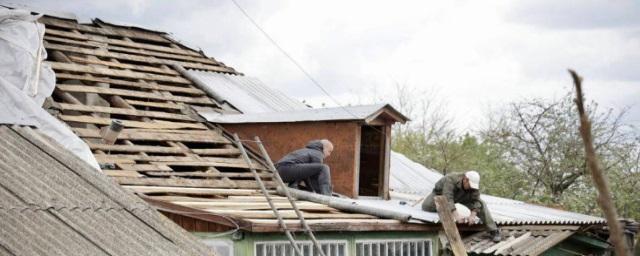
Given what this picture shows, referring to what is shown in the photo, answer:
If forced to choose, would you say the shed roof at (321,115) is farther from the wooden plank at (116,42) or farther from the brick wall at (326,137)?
the wooden plank at (116,42)

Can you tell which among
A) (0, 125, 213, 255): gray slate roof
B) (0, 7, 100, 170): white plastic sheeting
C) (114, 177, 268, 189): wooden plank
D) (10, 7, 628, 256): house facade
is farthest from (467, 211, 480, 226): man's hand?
(0, 125, 213, 255): gray slate roof

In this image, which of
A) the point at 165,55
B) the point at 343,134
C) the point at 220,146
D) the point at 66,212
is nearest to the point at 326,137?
the point at 343,134

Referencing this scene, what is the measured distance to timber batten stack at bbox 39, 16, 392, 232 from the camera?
1163cm

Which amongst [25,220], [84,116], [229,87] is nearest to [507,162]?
[229,87]

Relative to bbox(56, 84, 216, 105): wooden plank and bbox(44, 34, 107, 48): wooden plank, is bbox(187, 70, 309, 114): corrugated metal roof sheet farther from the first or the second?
bbox(44, 34, 107, 48): wooden plank

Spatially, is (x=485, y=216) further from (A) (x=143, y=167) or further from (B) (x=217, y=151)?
(A) (x=143, y=167)

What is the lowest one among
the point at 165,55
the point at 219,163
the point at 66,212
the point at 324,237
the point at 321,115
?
the point at 66,212

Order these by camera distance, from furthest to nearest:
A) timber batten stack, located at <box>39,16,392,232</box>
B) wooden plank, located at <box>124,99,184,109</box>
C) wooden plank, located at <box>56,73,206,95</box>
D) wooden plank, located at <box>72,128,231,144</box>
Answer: wooden plank, located at <box>124,99,184,109</box>
wooden plank, located at <box>56,73,206,95</box>
wooden plank, located at <box>72,128,231,144</box>
timber batten stack, located at <box>39,16,392,232</box>

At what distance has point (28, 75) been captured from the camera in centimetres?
1250

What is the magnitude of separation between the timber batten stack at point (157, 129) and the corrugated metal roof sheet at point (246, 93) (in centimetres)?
27

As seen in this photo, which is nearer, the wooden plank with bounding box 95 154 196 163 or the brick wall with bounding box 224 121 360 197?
the wooden plank with bounding box 95 154 196 163

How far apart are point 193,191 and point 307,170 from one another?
194cm

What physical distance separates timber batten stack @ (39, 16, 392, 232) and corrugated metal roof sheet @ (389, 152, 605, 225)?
254cm

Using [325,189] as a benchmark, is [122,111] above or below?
above
